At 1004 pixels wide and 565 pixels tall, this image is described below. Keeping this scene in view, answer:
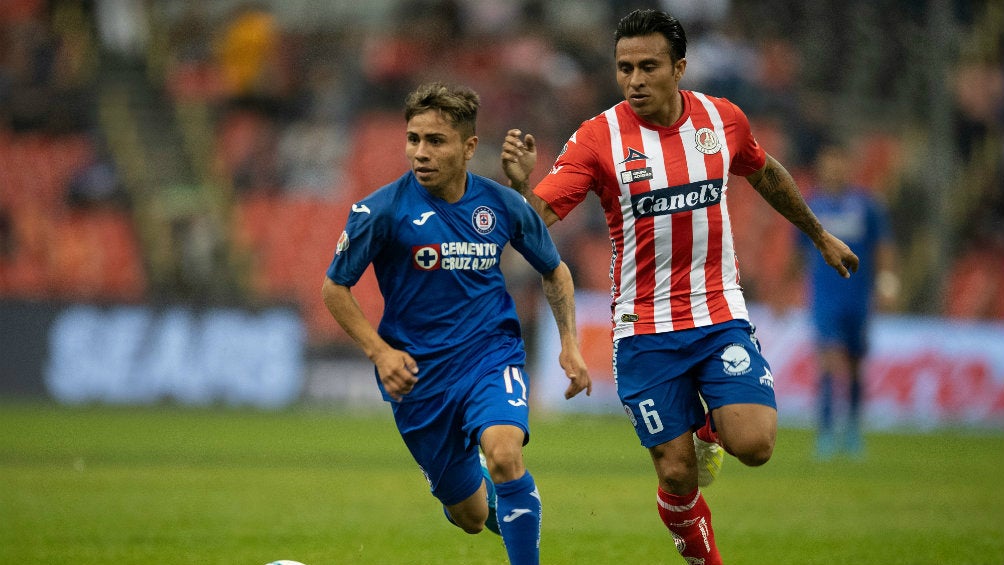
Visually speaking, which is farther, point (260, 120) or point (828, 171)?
point (260, 120)

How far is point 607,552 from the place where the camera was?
7516 millimetres

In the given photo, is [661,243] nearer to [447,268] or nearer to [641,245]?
[641,245]

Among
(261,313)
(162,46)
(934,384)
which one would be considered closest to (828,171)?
(934,384)

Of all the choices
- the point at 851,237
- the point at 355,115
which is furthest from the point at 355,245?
the point at 355,115

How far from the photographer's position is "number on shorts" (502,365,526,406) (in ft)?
19.7

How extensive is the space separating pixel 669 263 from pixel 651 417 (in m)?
0.72

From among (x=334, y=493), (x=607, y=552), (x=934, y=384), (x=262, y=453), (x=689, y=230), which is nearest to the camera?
(x=689, y=230)

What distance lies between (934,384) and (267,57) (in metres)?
13.1

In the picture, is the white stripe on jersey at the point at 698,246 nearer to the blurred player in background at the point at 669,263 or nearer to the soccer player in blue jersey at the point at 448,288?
the blurred player in background at the point at 669,263

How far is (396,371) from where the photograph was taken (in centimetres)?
565

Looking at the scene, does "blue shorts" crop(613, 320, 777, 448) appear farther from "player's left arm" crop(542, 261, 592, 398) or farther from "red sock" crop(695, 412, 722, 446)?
"player's left arm" crop(542, 261, 592, 398)

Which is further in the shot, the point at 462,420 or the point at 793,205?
the point at 793,205

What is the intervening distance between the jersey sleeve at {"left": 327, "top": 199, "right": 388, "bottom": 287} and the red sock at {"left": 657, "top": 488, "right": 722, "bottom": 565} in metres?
1.78

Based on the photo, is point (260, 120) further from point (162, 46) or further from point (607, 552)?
point (607, 552)
